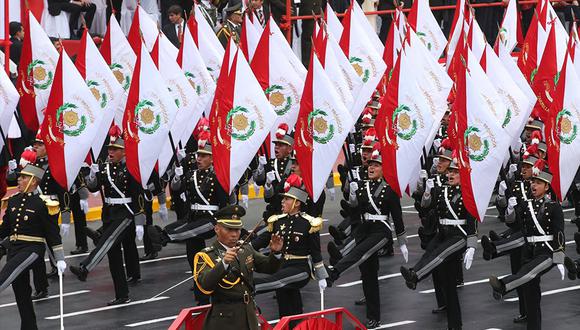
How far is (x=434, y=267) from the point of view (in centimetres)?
1797

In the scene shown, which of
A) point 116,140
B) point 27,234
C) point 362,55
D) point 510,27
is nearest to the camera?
point 27,234

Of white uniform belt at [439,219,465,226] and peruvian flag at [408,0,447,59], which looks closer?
white uniform belt at [439,219,465,226]

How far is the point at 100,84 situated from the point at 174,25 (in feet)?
18.6

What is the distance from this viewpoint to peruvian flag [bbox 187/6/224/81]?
24.3m

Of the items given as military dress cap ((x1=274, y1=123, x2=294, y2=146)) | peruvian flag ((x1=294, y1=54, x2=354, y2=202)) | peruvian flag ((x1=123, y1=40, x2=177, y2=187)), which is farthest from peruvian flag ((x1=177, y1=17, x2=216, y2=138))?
peruvian flag ((x1=294, y1=54, x2=354, y2=202))

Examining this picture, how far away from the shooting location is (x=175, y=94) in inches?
869

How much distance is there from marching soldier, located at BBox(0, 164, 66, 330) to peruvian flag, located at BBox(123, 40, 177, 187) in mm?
2503

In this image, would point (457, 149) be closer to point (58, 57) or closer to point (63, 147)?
point (63, 147)

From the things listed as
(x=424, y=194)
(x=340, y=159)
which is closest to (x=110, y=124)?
(x=424, y=194)

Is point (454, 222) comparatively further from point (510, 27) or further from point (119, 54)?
point (510, 27)

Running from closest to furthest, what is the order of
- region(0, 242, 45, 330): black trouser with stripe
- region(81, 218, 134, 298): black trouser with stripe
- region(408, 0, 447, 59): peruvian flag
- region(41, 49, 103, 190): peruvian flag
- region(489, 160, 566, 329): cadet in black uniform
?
region(489, 160, 566, 329): cadet in black uniform
region(0, 242, 45, 330): black trouser with stripe
region(81, 218, 134, 298): black trouser with stripe
region(41, 49, 103, 190): peruvian flag
region(408, 0, 447, 59): peruvian flag

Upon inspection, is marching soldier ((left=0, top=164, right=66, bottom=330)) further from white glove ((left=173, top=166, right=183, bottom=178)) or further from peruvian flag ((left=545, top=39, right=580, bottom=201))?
peruvian flag ((left=545, top=39, right=580, bottom=201))

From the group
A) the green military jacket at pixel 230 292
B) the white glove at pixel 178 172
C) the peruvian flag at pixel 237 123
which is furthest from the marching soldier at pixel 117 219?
the green military jacket at pixel 230 292

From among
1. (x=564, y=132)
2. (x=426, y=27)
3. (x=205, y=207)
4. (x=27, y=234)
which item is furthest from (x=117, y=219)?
(x=426, y=27)
